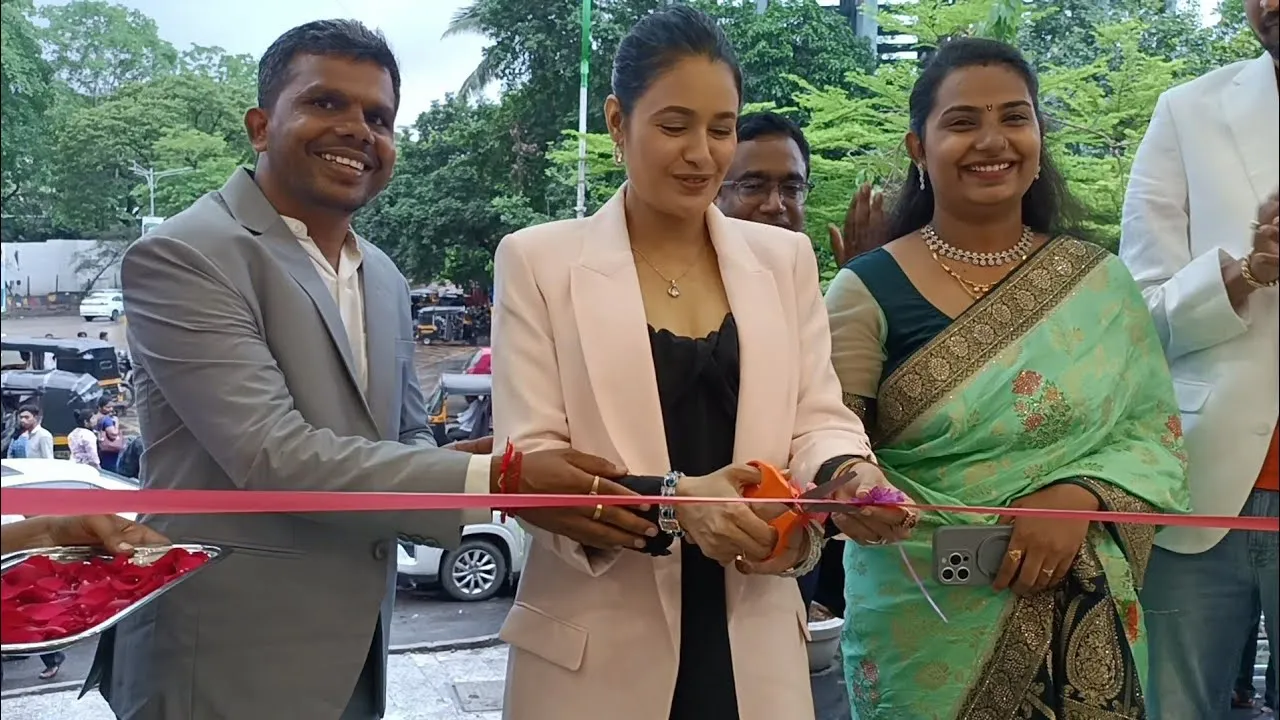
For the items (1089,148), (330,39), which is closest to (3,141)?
(330,39)

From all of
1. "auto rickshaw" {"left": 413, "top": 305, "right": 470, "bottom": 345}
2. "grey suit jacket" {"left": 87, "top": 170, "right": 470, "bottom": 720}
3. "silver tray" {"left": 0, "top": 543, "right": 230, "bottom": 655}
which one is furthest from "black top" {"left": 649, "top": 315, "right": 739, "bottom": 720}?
"auto rickshaw" {"left": 413, "top": 305, "right": 470, "bottom": 345}

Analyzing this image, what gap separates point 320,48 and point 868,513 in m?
1.09

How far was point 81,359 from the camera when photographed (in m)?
1.98

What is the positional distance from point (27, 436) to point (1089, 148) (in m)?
2.43

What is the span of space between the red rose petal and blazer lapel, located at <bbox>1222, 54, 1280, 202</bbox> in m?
1.66

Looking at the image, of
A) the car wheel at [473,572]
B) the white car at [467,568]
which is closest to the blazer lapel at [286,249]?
the white car at [467,568]

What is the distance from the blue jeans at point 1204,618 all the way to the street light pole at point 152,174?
2.02 meters

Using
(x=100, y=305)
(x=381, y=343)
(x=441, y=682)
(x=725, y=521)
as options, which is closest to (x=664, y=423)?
(x=725, y=521)

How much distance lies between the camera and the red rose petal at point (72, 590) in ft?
4.17

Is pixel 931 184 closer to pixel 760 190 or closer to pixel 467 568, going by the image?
pixel 760 190

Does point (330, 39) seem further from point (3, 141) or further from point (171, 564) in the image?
point (171, 564)

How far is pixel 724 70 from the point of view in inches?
57.6

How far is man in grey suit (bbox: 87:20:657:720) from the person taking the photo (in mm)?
1434

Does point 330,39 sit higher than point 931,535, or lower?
higher
